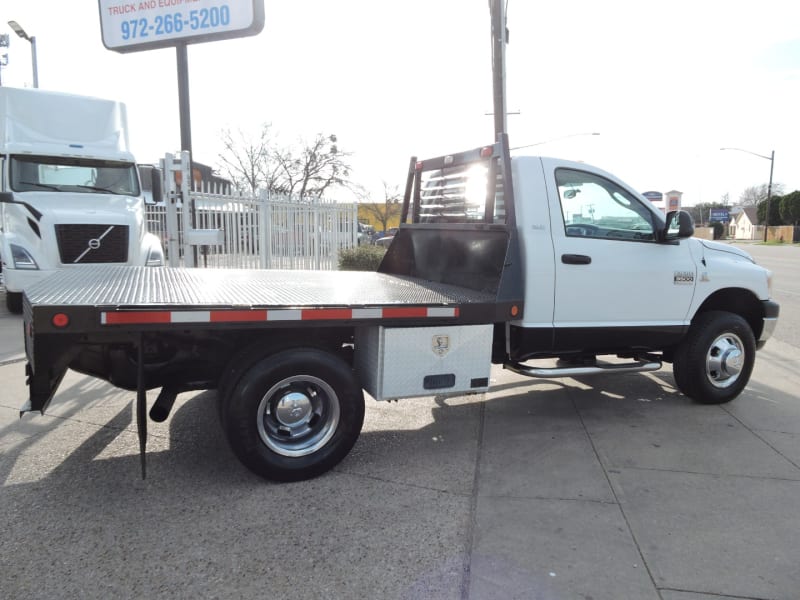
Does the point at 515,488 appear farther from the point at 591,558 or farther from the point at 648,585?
the point at 648,585

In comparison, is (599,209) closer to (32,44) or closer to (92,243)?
(92,243)

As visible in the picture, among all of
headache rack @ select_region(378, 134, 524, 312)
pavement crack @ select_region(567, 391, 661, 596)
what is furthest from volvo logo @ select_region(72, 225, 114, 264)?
pavement crack @ select_region(567, 391, 661, 596)

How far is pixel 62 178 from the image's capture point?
9969mm

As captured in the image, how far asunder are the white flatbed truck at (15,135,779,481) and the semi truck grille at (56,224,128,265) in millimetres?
5049

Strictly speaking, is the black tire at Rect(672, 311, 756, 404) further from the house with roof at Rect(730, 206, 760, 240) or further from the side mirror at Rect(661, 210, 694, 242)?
the house with roof at Rect(730, 206, 760, 240)

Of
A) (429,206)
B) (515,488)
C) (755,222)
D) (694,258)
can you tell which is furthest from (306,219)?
(755,222)

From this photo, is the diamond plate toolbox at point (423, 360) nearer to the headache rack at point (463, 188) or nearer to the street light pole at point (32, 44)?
the headache rack at point (463, 188)

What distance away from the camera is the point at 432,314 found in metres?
3.93

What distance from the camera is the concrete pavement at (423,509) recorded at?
9.07ft

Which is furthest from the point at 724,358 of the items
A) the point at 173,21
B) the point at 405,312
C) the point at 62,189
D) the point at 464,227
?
the point at 173,21

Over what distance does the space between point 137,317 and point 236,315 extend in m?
0.52

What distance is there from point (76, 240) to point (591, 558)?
360 inches

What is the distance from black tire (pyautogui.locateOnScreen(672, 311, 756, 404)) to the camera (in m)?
5.31

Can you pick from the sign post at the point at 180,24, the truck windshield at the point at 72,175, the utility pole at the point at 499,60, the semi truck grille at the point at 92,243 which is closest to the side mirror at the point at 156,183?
the truck windshield at the point at 72,175
